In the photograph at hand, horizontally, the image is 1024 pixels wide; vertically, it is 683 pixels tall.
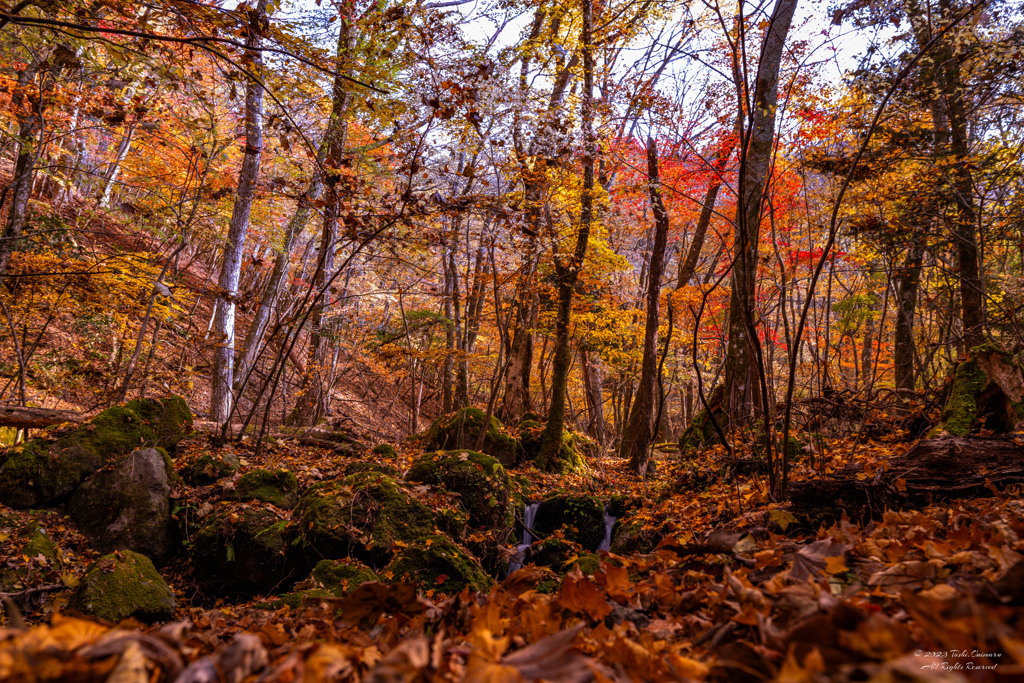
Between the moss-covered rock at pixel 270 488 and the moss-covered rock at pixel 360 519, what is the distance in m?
0.54

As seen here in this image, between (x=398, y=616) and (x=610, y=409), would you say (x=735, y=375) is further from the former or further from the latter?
(x=610, y=409)

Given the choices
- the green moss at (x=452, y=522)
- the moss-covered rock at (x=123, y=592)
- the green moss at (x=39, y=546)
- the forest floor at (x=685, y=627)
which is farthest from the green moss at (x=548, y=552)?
the green moss at (x=39, y=546)

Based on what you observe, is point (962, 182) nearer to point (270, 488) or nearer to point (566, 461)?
point (566, 461)

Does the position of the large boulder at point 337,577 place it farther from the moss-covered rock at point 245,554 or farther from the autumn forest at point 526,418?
the moss-covered rock at point 245,554

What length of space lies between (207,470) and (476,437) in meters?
4.21

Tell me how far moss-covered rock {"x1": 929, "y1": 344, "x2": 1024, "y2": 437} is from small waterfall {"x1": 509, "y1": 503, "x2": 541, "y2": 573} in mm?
4423

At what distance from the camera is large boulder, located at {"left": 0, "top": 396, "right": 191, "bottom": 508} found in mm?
4863

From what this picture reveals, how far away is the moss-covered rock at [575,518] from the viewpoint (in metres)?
6.30

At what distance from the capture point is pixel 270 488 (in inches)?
207

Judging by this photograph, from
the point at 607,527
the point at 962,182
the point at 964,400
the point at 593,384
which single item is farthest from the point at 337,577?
the point at 593,384

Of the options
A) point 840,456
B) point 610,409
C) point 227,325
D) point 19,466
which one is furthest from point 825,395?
point 610,409

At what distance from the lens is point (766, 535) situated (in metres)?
2.63

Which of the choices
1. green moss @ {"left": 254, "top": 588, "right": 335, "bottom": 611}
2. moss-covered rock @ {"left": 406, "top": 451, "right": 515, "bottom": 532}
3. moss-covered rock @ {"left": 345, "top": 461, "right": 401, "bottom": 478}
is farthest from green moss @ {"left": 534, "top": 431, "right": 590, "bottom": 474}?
green moss @ {"left": 254, "top": 588, "right": 335, "bottom": 611}

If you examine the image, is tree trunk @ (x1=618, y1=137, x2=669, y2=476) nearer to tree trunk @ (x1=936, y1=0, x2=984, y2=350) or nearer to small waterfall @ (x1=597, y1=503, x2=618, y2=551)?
small waterfall @ (x1=597, y1=503, x2=618, y2=551)
